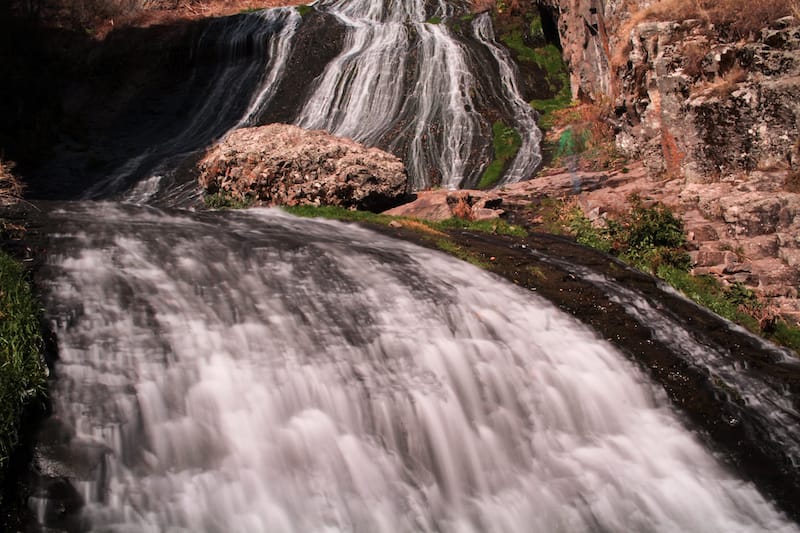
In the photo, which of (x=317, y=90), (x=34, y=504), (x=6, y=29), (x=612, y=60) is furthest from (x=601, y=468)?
(x=6, y=29)

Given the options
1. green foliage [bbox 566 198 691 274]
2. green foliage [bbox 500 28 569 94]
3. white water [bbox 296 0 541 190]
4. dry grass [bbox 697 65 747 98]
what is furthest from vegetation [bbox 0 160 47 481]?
green foliage [bbox 500 28 569 94]

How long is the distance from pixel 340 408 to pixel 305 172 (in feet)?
28.1

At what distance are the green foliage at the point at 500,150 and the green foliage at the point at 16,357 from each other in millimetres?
13673

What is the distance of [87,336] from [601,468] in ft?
15.6

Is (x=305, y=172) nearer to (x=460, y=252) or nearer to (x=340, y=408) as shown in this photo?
(x=460, y=252)

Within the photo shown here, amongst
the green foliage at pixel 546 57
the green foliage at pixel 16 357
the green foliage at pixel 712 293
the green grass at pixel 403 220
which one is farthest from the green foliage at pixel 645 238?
the green foliage at pixel 546 57

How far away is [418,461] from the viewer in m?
5.54

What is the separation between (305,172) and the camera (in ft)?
44.3

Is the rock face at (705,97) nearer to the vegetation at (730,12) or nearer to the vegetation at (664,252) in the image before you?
the vegetation at (730,12)

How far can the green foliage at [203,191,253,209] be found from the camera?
13.6 metres

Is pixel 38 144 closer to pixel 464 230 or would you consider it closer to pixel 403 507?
pixel 464 230

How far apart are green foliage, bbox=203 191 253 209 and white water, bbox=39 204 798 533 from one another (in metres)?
5.55

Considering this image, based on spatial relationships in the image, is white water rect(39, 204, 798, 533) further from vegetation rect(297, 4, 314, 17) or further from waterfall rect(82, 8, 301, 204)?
vegetation rect(297, 4, 314, 17)

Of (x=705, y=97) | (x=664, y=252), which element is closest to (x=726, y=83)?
(x=705, y=97)
